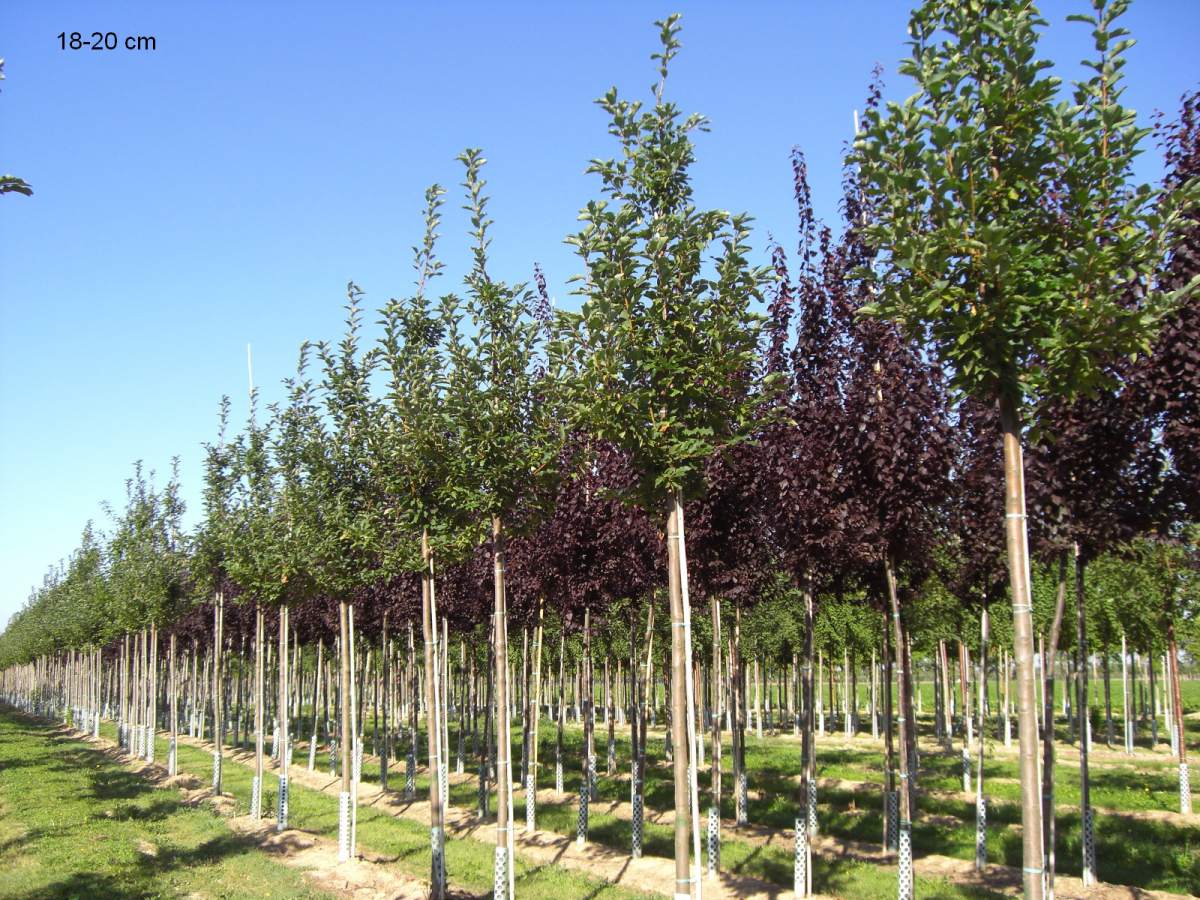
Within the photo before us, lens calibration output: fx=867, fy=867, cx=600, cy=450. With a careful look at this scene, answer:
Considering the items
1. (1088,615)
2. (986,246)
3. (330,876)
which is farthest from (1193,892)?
(1088,615)

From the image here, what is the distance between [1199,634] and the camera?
27.1 metres

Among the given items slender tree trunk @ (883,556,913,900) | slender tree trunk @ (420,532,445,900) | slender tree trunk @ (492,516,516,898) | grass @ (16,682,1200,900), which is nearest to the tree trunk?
slender tree trunk @ (492,516,516,898)

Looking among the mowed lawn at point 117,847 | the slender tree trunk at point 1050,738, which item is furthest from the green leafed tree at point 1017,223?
the mowed lawn at point 117,847

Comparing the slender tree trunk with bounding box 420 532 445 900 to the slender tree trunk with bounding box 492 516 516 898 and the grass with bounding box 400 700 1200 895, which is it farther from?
the grass with bounding box 400 700 1200 895

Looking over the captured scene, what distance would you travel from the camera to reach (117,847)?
15320 millimetres

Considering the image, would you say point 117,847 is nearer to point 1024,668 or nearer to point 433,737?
point 433,737

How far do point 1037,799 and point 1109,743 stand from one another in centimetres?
3166

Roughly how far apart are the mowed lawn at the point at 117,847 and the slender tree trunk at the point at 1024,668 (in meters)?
10.4

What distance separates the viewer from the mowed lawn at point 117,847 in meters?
A: 12.6

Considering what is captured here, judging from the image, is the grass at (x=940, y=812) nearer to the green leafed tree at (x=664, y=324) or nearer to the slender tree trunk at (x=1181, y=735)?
the slender tree trunk at (x=1181, y=735)

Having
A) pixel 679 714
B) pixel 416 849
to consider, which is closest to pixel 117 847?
pixel 416 849

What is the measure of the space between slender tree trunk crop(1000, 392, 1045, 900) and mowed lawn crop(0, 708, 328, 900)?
1042cm

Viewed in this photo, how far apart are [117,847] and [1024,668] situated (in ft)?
52.1

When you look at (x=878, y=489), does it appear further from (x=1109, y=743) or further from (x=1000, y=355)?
(x=1109, y=743)
